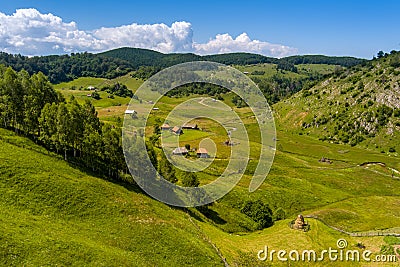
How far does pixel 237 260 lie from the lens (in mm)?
55094

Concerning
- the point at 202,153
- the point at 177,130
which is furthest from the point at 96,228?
the point at 177,130

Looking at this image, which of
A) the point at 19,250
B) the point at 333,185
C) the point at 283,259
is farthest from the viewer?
the point at 333,185

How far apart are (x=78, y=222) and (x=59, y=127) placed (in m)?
27.1

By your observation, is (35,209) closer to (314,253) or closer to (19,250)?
(19,250)

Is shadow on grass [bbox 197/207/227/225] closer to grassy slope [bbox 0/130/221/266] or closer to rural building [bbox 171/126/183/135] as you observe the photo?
grassy slope [bbox 0/130/221/266]

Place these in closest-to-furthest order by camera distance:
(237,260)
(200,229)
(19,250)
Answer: (19,250) < (237,260) < (200,229)

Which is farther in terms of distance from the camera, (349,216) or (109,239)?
(349,216)

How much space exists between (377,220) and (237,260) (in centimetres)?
5585

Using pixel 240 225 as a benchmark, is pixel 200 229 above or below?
above

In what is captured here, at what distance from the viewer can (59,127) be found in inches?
2746

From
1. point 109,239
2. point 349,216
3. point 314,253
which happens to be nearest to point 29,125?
point 109,239

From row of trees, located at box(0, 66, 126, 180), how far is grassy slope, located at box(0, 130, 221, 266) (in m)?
6.05

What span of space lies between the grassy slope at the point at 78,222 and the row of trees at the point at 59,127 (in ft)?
19.9

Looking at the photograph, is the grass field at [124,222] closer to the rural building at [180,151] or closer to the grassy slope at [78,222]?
the grassy slope at [78,222]
